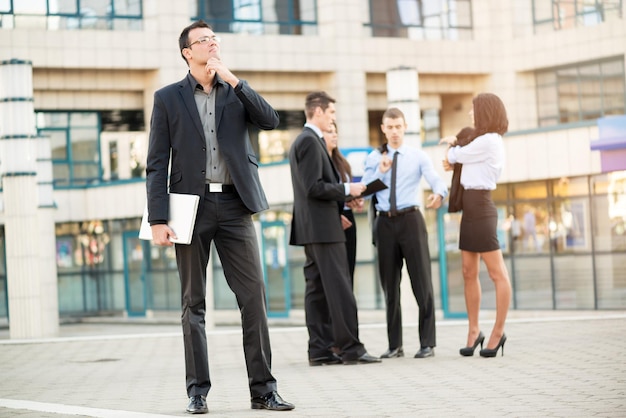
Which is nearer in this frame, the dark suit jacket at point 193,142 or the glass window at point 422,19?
the dark suit jacket at point 193,142

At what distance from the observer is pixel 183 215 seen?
7480 millimetres

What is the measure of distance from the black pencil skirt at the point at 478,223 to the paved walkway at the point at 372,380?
0.94m

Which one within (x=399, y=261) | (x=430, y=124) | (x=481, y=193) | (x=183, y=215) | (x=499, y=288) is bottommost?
(x=499, y=288)

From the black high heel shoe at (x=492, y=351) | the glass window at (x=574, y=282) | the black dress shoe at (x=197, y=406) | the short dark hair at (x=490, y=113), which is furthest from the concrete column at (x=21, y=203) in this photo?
the black dress shoe at (x=197, y=406)

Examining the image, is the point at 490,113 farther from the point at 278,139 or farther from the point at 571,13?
the point at 278,139

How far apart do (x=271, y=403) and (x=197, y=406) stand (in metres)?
0.42

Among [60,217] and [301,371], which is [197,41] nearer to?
[301,371]

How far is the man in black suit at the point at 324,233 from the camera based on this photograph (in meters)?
10.6

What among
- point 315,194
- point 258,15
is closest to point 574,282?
point 315,194

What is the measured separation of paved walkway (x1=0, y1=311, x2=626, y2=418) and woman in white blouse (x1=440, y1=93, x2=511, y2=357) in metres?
0.62

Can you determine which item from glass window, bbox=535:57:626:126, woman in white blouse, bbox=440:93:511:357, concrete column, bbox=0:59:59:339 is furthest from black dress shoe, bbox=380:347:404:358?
glass window, bbox=535:57:626:126

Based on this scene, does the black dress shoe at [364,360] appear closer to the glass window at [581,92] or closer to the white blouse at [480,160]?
the white blouse at [480,160]

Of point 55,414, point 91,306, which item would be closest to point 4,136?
point 55,414

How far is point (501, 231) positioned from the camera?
84.3ft
